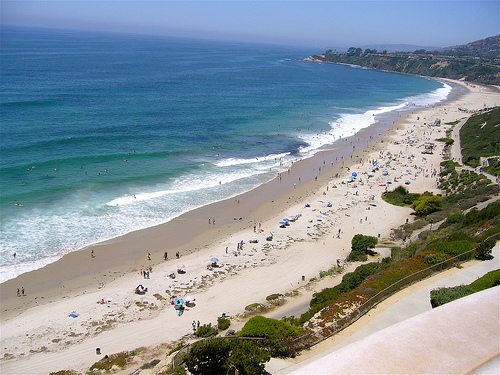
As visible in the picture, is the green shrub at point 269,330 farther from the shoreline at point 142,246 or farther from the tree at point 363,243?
the tree at point 363,243

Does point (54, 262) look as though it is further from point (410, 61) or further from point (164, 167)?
point (410, 61)

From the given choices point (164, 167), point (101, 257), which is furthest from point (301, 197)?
point (101, 257)

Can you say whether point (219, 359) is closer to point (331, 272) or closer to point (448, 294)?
point (448, 294)

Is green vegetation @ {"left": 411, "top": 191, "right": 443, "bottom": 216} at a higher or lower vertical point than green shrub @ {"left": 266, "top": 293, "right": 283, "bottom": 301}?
higher

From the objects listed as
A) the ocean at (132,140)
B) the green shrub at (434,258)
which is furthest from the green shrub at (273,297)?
the ocean at (132,140)

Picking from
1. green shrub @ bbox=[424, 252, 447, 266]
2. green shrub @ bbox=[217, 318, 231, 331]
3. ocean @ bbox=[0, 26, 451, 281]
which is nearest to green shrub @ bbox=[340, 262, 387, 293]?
green shrub @ bbox=[424, 252, 447, 266]

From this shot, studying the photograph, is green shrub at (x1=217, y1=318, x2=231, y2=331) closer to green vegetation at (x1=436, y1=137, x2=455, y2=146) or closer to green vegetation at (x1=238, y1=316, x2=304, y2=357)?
green vegetation at (x1=238, y1=316, x2=304, y2=357)
